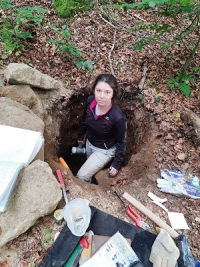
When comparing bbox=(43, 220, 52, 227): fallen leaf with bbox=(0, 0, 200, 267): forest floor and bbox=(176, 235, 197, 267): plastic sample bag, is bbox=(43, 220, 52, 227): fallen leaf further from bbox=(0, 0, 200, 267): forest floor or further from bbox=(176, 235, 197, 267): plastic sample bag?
bbox=(176, 235, 197, 267): plastic sample bag

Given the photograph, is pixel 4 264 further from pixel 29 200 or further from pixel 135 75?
pixel 135 75

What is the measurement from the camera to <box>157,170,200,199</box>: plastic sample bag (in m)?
2.98

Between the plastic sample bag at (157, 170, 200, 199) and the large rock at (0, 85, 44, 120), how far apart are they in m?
1.96

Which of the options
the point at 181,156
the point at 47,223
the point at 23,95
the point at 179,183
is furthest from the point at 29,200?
the point at 181,156

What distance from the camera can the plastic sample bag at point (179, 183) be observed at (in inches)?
117

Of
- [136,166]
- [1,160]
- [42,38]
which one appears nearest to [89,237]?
[1,160]

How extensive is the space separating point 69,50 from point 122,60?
40.3 inches

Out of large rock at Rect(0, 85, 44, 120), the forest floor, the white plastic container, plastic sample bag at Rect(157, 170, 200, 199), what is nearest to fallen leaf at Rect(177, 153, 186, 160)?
the forest floor

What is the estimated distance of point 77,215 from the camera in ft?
7.73

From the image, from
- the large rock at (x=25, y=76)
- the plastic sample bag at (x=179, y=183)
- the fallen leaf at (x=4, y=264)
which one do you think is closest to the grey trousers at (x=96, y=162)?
the plastic sample bag at (x=179, y=183)

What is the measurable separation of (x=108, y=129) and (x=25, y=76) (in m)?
1.42

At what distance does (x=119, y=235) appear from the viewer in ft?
7.46

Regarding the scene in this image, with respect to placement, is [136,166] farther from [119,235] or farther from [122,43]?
[122,43]

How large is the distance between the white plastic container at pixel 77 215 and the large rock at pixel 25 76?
1.96m
